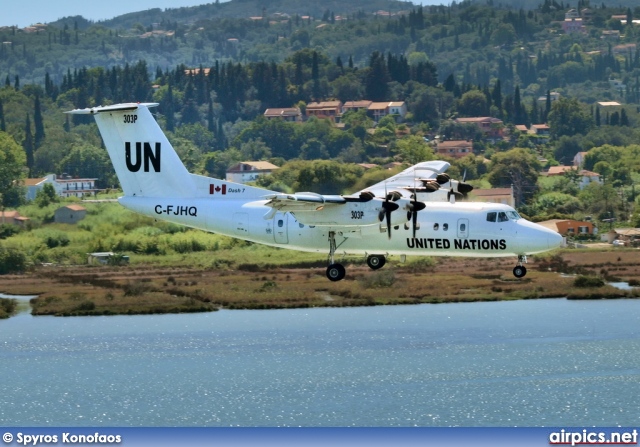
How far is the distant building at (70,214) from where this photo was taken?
140812mm

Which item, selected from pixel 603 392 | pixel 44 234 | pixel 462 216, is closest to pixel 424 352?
pixel 603 392

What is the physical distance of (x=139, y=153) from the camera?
7181 centimetres

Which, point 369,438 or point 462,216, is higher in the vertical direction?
point 462,216

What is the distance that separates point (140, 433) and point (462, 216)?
76.2ft

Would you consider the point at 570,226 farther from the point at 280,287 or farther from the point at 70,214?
the point at 70,214

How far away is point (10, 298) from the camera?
11694 centimetres

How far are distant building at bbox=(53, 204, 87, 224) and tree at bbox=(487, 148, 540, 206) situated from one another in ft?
163

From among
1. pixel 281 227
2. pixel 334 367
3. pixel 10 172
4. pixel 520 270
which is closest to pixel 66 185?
pixel 10 172

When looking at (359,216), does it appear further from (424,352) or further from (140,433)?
(424,352)

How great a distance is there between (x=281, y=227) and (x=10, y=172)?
105 meters

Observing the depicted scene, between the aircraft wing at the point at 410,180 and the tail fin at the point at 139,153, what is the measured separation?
989 cm

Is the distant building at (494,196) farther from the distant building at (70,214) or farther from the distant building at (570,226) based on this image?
the distant building at (70,214)

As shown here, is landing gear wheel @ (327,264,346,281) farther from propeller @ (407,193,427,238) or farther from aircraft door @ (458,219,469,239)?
aircraft door @ (458,219,469,239)

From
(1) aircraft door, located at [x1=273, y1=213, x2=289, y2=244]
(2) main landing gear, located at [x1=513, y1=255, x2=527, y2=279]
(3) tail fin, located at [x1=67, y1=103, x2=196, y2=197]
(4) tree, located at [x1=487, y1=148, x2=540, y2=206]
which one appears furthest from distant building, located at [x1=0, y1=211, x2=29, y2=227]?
(2) main landing gear, located at [x1=513, y1=255, x2=527, y2=279]
